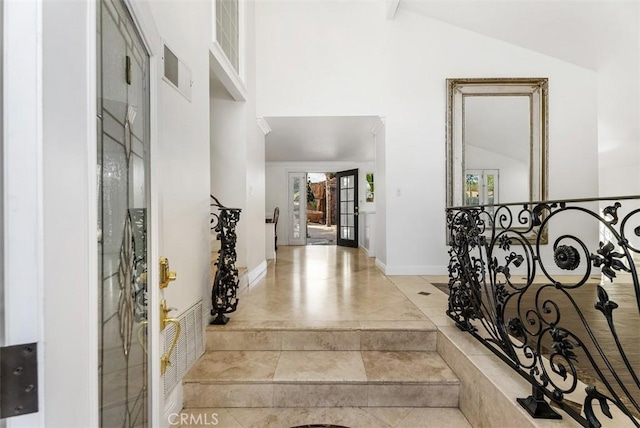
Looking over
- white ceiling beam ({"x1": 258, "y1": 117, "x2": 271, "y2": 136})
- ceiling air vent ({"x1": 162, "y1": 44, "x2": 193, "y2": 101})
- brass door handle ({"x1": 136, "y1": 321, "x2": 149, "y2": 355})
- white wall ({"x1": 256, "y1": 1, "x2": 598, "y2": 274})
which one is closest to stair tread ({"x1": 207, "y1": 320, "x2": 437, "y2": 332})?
brass door handle ({"x1": 136, "y1": 321, "x2": 149, "y2": 355})

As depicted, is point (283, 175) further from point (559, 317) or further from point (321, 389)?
point (559, 317)

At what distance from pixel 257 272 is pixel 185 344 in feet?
6.60

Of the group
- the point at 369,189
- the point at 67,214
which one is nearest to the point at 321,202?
the point at 369,189

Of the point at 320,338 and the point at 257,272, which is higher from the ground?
the point at 257,272

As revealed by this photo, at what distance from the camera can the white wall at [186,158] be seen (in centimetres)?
163

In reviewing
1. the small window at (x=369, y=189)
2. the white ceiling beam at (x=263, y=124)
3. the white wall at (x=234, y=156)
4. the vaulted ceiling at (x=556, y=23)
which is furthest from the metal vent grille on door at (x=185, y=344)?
the small window at (x=369, y=189)

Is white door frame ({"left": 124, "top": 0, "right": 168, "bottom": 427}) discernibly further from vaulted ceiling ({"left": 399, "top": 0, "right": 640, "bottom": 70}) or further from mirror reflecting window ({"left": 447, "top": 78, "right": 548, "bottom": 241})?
vaulted ceiling ({"left": 399, "top": 0, "right": 640, "bottom": 70})

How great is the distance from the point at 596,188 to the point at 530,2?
260cm

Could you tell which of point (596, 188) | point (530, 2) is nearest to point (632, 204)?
point (596, 188)

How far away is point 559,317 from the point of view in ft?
3.79

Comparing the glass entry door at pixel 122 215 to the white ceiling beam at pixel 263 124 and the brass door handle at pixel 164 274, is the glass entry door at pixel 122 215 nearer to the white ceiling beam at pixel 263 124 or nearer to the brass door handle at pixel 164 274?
the brass door handle at pixel 164 274

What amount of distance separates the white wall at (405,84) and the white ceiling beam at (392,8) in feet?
0.34

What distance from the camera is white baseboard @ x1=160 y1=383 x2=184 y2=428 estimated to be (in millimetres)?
1676

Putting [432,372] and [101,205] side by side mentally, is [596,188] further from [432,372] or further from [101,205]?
[101,205]
